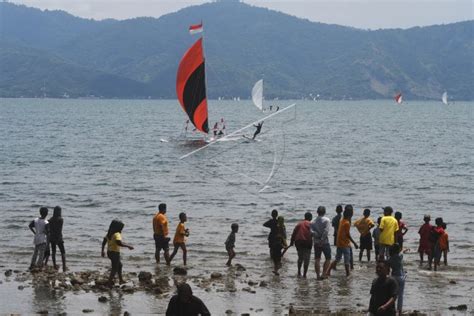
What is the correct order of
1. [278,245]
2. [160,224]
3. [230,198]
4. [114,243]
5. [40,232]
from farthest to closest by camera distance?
[230,198] < [160,224] < [278,245] < [40,232] < [114,243]

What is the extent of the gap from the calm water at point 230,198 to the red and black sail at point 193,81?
4301 mm

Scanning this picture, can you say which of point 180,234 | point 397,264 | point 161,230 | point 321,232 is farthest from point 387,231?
point 161,230

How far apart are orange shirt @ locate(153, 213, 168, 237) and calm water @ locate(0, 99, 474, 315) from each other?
0.95 m

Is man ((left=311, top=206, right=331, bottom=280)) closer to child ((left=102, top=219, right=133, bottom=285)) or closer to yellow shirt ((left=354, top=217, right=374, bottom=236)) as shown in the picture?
yellow shirt ((left=354, top=217, right=374, bottom=236))

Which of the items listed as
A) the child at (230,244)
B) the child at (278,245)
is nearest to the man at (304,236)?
the child at (278,245)

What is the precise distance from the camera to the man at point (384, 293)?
1313cm

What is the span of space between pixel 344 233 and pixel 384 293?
6.53 metres

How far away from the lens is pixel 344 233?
1969 centimetres

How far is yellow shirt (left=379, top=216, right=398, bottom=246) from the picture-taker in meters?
19.5

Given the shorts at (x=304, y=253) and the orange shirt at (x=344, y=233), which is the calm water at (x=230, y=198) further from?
the orange shirt at (x=344, y=233)

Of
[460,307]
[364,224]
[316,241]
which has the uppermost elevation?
[364,224]

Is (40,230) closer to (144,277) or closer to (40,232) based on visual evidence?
(40,232)

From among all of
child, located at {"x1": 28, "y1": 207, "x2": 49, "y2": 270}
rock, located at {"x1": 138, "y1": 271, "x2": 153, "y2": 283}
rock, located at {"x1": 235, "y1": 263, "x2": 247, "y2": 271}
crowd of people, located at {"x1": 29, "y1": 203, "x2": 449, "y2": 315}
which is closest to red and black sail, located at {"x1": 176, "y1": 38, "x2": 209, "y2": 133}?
crowd of people, located at {"x1": 29, "y1": 203, "x2": 449, "y2": 315}

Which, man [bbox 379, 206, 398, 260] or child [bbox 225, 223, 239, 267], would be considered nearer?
man [bbox 379, 206, 398, 260]
